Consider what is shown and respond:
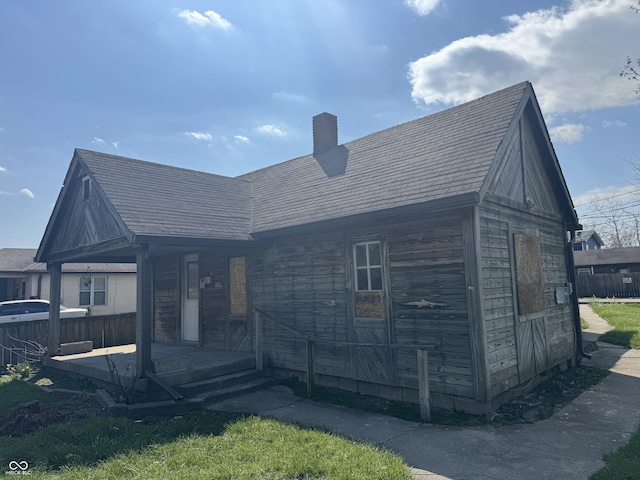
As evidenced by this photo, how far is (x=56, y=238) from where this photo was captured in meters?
12.3

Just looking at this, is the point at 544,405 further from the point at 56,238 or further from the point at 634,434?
the point at 56,238

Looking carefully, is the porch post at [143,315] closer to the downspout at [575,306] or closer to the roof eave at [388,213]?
the roof eave at [388,213]

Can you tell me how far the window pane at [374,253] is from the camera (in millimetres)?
7906

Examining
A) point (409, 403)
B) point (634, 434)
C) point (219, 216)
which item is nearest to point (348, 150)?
point (219, 216)

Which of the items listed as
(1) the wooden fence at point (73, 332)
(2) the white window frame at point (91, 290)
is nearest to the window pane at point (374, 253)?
(1) the wooden fence at point (73, 332)

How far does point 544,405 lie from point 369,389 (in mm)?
2952

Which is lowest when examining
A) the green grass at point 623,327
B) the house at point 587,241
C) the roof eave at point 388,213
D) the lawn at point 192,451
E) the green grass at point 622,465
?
the green grass at point 623,327

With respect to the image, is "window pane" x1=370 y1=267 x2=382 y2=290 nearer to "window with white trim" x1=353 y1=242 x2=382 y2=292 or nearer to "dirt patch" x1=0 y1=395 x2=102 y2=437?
"window with white trim" x1=353 y1=242 x2=382 y2=292

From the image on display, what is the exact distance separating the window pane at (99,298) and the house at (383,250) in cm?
1033

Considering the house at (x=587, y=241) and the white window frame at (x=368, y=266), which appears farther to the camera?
the house at (x=587, y=241)

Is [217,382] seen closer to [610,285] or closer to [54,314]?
[54,314]

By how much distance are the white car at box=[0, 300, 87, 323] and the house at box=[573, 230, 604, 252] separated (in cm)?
4832

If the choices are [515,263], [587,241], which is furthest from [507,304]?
[587,241]

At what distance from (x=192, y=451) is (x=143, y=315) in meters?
3.39
